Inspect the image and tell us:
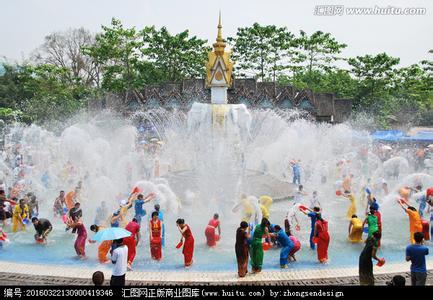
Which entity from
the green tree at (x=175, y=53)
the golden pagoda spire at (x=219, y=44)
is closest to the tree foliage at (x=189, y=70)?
the green tree at (x=175, y=53)

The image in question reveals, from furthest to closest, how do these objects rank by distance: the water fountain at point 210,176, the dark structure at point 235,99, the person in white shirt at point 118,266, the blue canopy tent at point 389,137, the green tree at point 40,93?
the dark structure at point 235,99, the green tree at point 40,93, the blue canopy tent at point 389,137, the water fountain at point 210,176, the person in white shirt at point 118,266

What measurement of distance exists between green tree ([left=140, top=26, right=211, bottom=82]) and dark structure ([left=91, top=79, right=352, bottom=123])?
5719mm

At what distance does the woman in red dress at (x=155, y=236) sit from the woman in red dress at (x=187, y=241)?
0.65 meters

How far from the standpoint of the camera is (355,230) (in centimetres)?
1289

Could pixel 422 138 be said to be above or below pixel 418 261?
above

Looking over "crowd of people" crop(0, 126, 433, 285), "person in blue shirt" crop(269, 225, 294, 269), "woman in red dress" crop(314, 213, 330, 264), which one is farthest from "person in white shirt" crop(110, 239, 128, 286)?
"woman in red dress" crop(314, 213, 330, 264)

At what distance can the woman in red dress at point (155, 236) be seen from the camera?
1127 centimetres

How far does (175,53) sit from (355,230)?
45.9m

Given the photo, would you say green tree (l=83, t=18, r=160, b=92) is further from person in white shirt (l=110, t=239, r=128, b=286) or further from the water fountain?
person in white shirt (l=110, t=239, r=128, b=286)

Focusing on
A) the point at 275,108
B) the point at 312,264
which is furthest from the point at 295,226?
the point at 275,108

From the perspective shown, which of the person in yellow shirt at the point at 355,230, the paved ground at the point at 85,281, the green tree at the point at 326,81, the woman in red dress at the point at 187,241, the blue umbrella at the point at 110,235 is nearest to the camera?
the blue umbrella at the point at 110,235

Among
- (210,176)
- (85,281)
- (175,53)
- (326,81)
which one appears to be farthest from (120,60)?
(85,281)

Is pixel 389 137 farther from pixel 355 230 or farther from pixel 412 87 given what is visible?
pixel 355 230

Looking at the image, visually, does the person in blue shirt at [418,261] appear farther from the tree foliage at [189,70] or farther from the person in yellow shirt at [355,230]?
the tree foliage at [189,70]
